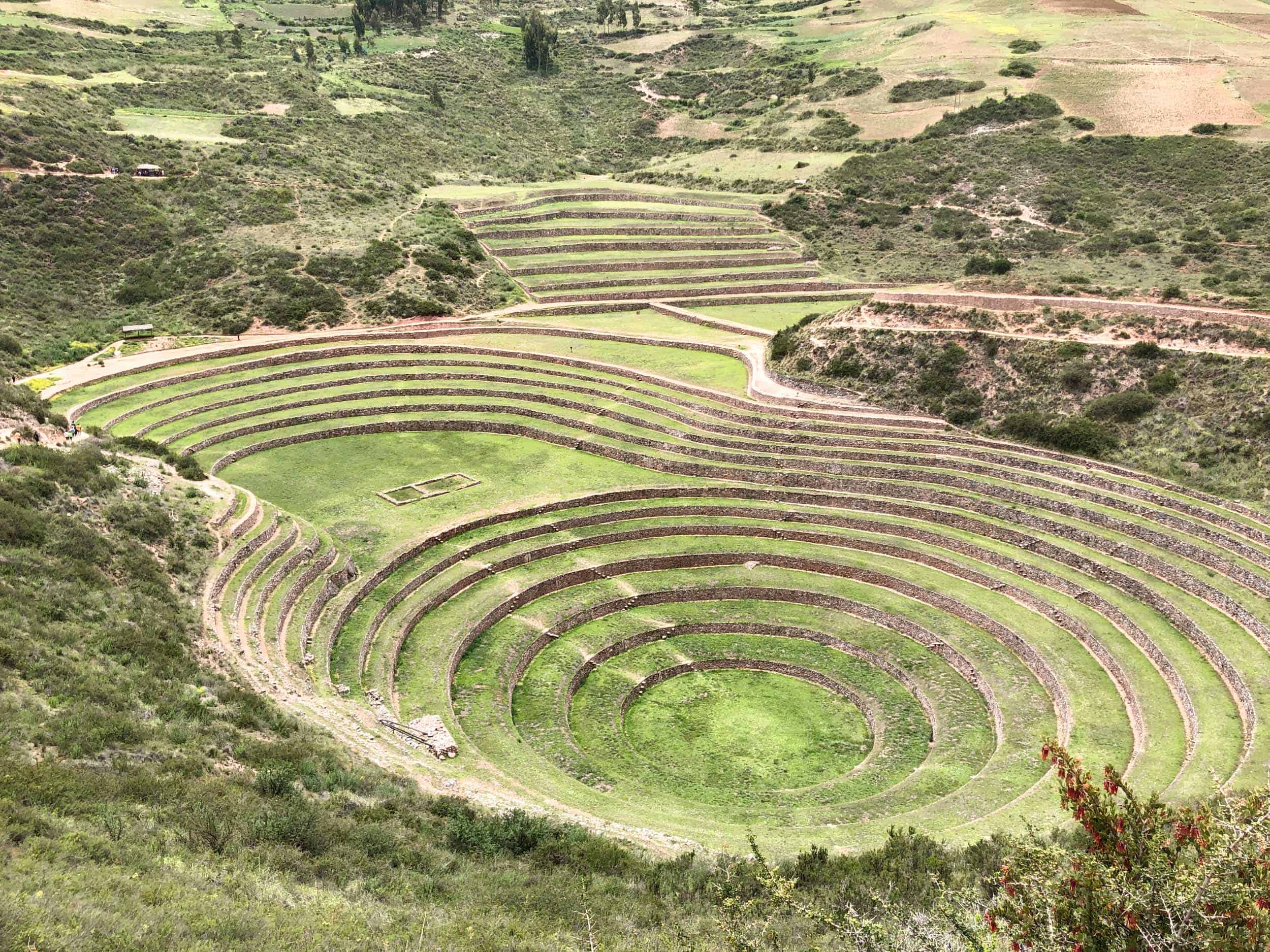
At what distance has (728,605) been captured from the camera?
27.3 meters

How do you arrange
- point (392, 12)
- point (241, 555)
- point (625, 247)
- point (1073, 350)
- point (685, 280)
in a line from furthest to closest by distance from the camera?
point (392, 12), point (625, 247), point (685, 280), point (1073, 350), point (241, 555)

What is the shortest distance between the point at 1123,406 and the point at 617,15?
111 metres

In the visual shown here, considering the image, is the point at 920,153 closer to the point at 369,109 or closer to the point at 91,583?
the point at 369,109

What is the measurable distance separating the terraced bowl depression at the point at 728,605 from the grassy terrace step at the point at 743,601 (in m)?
0.10

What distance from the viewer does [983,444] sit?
3291 centimetres

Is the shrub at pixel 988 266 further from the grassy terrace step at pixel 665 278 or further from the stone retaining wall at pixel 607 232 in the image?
the stone retaining wall at pixel 607 232

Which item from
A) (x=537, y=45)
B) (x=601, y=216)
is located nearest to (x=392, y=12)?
(x=537, y=45)

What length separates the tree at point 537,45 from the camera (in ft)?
332

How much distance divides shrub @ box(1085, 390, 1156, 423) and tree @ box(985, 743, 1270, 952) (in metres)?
25.4

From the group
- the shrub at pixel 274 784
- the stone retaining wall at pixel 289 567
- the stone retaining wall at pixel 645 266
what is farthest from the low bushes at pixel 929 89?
the shrub at pixel 274 784

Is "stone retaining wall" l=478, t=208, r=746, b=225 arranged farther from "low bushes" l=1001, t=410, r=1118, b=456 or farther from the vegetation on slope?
the vegetation on slope

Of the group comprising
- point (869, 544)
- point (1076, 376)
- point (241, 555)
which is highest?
point (1076, 376)

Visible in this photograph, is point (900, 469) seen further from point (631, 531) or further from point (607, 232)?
point (607, 232)

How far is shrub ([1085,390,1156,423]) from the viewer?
1246 inches
